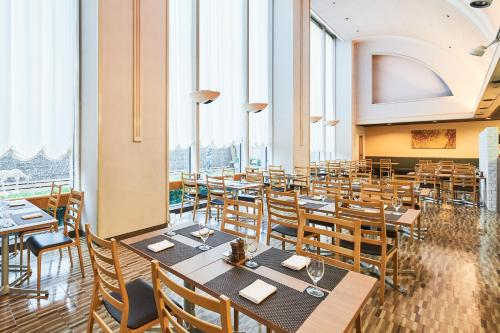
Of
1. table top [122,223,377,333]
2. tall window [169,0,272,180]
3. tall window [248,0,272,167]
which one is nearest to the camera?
→ table top [122,223,377,333]

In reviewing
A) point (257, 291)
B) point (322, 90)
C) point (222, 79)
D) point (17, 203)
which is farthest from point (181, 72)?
point (322, 90)

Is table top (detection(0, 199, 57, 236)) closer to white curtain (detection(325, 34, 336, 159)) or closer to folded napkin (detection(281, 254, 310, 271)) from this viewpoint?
folded napkin (detection(281, 254, 310, 271))

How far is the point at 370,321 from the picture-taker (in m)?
2.17

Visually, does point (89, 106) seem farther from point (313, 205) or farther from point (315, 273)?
point (315, 273)

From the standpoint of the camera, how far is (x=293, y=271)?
5.13 ft

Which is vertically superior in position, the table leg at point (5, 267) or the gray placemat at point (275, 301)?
the gray placemat at point (275, 301)

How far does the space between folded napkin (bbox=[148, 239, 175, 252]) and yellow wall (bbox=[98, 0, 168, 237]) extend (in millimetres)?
2318

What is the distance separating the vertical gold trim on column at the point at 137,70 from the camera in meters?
4.09

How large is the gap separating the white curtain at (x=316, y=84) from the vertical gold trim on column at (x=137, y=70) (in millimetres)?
7613

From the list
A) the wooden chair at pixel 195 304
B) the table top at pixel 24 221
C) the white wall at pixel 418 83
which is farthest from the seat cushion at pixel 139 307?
the white wall at pixel 418 83

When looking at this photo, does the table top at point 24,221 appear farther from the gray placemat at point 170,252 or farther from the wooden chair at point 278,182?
the wooden chair at point 278,182

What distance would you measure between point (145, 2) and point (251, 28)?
13.2 feet

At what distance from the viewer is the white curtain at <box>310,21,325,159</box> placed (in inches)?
424

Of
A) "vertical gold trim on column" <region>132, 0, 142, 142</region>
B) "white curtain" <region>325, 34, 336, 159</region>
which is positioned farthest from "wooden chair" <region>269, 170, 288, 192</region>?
"white curtain" <region>325, 34, 336, 159</region>
